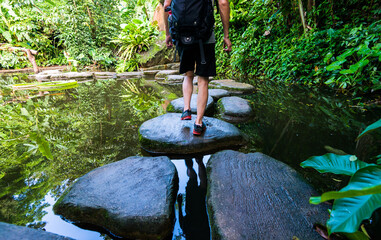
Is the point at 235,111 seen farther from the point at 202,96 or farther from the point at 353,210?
the point at 353,210

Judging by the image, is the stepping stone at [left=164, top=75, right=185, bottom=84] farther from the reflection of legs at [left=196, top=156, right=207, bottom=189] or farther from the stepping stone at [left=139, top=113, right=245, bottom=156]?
the reflection of legs at [left=196, top=156, right=207, bottom=189]

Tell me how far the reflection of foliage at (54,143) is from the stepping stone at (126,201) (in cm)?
21

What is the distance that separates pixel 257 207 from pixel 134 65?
7832mm

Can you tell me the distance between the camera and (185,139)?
1.64 metres

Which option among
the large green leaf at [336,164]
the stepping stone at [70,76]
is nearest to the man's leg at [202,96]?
the large green leaf at [336,164]

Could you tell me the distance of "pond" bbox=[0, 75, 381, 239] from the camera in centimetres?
113

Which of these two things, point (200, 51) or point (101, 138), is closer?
point (200, 51)

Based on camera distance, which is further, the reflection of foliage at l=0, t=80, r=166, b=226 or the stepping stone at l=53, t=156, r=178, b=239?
the reflection of foliage at l=0, t=80, r=166, b=226

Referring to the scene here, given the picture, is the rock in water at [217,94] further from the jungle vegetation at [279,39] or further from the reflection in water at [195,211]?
the reflection in water at [195,211]

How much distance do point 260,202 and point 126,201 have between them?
0.64 meters

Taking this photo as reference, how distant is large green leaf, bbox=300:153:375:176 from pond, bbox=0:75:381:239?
1.16ft

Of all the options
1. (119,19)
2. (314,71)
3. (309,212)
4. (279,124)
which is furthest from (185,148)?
(119,19)

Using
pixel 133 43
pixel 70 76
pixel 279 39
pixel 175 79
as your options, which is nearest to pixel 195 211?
pixel 175 79

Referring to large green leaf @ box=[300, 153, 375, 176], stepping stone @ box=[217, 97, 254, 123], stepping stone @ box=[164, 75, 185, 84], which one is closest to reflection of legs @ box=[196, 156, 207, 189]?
large green leaf @ box=[300, 153, 375, 176]
